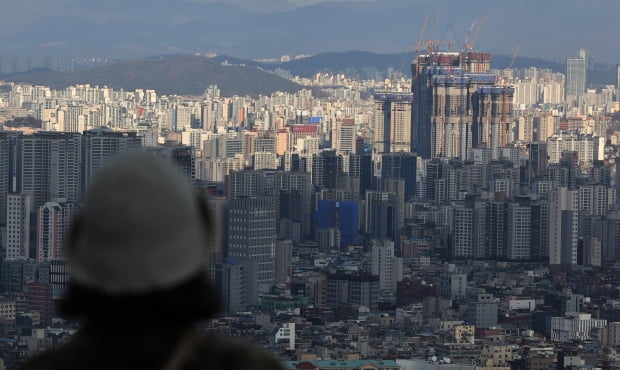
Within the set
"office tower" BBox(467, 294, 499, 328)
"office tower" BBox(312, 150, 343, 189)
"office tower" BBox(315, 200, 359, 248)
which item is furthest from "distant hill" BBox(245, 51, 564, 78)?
"office tower" BBox(467, 294, 499, 328)

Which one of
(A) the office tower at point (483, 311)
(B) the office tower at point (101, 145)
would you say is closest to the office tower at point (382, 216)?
(B) the office tower at point (101, 145)

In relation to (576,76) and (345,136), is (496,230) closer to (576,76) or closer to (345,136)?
(345,136)

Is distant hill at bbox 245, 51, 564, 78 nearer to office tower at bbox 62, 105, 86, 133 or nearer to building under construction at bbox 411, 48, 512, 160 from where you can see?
building under construction at bbox 411, 48, 512, 160

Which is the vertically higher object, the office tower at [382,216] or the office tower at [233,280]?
the office tower at [382,216]

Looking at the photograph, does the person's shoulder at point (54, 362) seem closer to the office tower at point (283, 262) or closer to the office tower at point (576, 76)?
the office tower at point (283, 262)

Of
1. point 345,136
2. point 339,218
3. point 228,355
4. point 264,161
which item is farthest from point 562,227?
point 228,355

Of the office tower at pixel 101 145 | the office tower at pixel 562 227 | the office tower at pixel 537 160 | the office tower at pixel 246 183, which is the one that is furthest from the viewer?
the office tower at pixel 537 160
